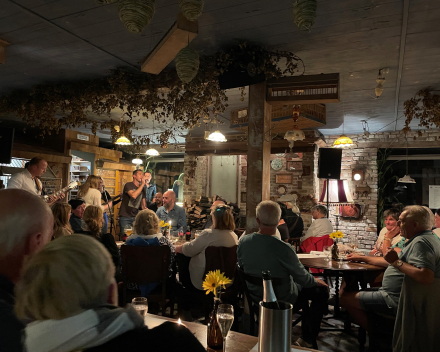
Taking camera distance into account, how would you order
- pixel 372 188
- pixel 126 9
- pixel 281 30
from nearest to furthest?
pixel 126 9, pixel 281 30, pixel 372 188

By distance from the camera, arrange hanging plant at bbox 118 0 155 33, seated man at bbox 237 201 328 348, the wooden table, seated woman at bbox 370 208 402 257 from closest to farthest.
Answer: the wooden table
hanging plant at bbox 118 0 155 33
seated man at bbox 237 201 328 348
seated woman at bbox 370 208 402 257

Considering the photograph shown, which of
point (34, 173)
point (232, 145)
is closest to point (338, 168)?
point (232, 145)

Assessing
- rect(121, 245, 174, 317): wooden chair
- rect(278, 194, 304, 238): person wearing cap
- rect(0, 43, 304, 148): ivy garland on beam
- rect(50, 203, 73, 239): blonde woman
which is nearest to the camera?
rect(121, 245, 174, 317): wooden chair

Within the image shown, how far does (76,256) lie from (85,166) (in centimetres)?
1010

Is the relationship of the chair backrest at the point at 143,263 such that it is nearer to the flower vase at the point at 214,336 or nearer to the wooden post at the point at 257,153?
the wooden post at the point at 257,153

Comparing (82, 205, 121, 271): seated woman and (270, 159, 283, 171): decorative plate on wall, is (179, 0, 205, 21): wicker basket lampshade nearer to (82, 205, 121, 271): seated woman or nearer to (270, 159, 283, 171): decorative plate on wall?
(82, 205, 121, 271): seated woman

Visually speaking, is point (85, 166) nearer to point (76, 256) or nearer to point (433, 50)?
point (433, 50)

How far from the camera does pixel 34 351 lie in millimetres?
826

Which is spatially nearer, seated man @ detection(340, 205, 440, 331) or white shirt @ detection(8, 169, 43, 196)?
seated man @ detection(340, 205, 440, 331)

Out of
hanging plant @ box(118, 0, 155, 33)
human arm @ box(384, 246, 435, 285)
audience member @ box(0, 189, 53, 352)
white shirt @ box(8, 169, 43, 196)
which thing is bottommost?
human arm @ box(384, 246, 435, 285)

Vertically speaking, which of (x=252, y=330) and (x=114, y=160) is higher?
(x=114, y=160)

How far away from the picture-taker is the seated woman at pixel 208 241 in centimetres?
346

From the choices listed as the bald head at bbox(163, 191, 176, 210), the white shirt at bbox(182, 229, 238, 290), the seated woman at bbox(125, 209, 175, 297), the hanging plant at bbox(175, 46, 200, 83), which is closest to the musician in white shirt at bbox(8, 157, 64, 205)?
the bald head at bbox(163, 191, 176, 210)

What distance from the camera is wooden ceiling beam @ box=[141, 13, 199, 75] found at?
2355 millimetres
